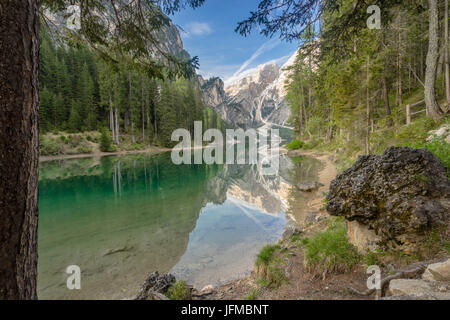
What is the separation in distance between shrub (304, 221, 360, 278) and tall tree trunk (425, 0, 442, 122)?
6483mm

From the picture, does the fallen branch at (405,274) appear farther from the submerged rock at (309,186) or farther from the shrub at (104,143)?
the shrub at (104,143)

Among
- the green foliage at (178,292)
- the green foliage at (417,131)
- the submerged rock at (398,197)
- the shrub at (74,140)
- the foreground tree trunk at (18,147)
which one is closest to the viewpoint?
the foreground tree trunk at (18,147)

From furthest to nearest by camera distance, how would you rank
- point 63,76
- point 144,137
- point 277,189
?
point 144,137 < point 63,76 < point 277,189

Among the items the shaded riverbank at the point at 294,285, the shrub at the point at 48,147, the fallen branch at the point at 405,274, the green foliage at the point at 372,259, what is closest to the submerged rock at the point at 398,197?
the green foliage at the point at 372,259

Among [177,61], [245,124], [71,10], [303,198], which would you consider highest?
[245,124]

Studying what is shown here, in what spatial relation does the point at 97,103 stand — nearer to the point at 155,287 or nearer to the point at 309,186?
the point at 309,186

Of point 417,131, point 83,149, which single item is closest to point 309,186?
point 417,131

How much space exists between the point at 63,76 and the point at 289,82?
40.7m

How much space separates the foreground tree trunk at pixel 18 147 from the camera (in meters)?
1.29

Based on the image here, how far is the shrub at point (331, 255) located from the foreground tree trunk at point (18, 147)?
138 inches

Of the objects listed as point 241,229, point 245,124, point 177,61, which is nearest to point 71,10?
point 177,61

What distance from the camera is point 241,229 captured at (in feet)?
22.4

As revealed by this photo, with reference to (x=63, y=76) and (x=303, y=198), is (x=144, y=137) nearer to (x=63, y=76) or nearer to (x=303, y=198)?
(x=63, y=76)

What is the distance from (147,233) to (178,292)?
12.3 ft
